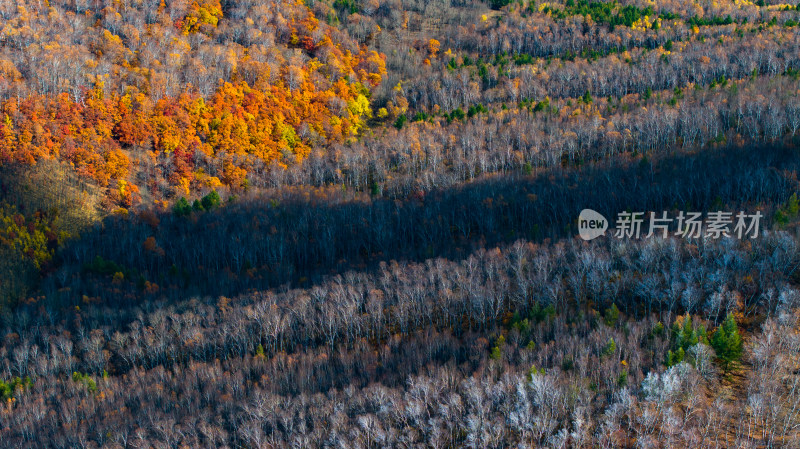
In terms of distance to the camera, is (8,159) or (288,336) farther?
(8,159)

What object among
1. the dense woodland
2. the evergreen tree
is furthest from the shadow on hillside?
the evergreen tree

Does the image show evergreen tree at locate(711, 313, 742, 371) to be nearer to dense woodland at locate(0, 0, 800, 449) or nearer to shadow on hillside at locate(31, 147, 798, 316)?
dense woodland at locate(0, 0, 800, 449)

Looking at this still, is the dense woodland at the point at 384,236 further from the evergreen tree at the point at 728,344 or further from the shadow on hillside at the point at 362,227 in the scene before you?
the shadow on hillside at the point at 362,227

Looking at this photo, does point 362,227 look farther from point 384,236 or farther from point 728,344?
point 728,344

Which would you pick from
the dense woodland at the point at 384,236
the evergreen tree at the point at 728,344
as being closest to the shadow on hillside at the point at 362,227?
the dense woodland at the point at 384,236

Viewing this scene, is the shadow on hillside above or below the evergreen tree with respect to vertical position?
above

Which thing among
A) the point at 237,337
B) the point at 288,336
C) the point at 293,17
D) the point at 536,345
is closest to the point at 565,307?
the point at 536,345

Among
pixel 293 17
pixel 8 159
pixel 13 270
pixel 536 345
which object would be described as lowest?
pixel 536 345

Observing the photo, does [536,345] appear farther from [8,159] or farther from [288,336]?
[8,159]

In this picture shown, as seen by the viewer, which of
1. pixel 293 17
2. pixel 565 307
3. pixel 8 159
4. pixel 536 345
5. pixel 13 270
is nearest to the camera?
pixel 536 345
